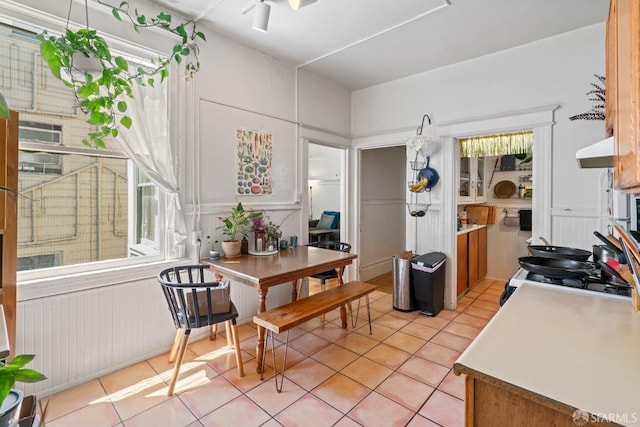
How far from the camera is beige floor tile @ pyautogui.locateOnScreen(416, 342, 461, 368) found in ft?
8.00

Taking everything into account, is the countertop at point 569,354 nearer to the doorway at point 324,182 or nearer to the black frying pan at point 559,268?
the black frying pan at point 559,268

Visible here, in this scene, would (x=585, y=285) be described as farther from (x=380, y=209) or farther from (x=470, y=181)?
(x=380, y=209)

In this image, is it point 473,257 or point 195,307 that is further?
point 473,257

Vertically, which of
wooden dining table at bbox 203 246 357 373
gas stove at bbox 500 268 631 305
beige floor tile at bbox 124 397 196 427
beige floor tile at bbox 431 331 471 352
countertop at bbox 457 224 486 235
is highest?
countertop at bbox 457 224 486 235

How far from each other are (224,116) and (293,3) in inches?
51.3

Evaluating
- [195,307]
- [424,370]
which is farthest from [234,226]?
[424,370]

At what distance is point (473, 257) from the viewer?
4258mm

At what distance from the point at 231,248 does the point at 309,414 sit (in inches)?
60.2

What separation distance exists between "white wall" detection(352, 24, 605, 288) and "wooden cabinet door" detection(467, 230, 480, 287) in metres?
0.81

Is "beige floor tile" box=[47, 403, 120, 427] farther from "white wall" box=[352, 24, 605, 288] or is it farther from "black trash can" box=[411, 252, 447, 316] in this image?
"white wall" box=[352, 24, 605, 288]

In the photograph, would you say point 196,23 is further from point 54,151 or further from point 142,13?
point 54,151

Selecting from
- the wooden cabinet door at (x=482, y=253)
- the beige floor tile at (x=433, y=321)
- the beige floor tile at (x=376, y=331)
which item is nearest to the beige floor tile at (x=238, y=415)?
the beige floor tile at (x=376, y=331)

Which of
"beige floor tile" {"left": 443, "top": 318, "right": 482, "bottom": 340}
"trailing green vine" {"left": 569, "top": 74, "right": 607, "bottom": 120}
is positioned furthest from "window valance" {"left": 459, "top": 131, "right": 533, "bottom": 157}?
"beige floor tile" {"left": 443, "top": 318, "right": 482, "bottom": 340}

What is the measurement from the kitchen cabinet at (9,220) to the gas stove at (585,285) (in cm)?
292
